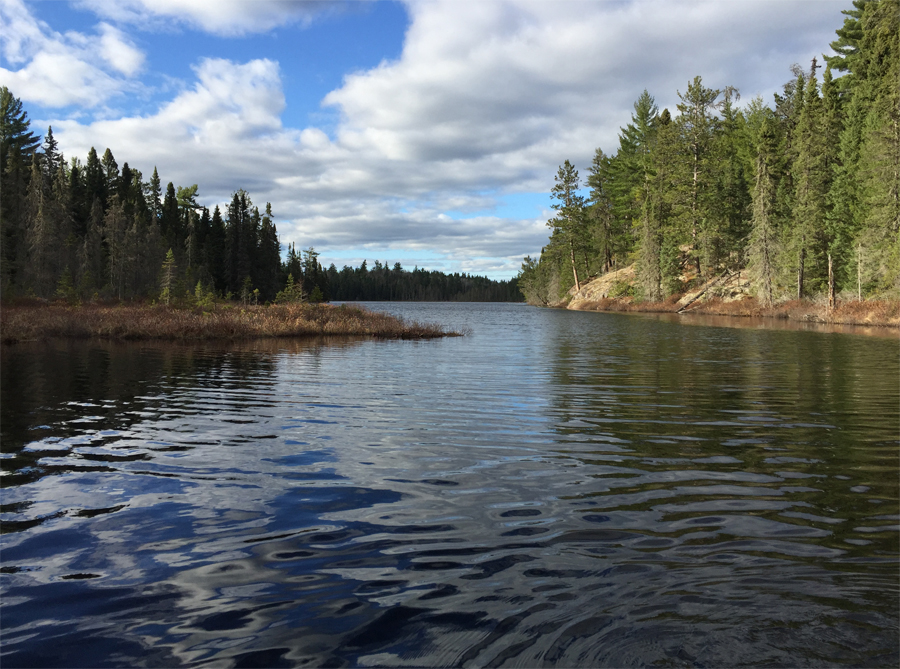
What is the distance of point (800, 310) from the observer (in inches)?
1827

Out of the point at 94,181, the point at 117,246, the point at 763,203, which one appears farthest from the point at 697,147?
the point at 94,181

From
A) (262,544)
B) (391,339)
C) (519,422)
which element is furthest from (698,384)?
(391,339)

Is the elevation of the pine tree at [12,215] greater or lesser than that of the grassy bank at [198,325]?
greater

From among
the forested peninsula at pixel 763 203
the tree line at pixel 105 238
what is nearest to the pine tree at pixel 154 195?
the tree line at pixel 105 238

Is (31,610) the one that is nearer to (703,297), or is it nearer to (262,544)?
(262,544)

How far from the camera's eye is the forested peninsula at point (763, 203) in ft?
139

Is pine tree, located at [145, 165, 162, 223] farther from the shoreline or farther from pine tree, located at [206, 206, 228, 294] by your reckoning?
the shoreline

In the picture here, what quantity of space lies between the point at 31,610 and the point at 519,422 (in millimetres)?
7725

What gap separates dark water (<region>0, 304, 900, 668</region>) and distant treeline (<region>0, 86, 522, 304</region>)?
35.5 metres

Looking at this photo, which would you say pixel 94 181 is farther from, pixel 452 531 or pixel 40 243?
pixel 452 531

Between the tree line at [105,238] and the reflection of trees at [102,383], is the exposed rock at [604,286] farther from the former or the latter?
the reflection of trees at [102,383]

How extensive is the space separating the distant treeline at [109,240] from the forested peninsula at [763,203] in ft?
141

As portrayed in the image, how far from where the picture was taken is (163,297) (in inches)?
1806

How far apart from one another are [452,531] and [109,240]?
82735 mm
